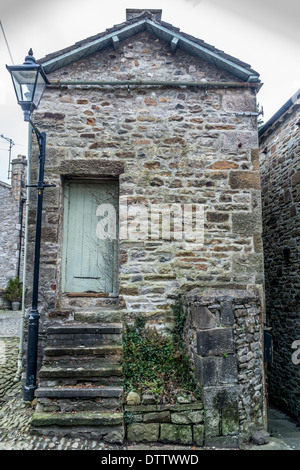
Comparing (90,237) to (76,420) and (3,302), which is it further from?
(3,302)

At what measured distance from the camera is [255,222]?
518 cm

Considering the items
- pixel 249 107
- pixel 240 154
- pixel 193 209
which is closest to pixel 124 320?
pixel 193 209

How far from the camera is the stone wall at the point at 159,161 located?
197 inches

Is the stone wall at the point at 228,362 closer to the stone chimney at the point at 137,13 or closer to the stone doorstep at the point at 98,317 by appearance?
the stone doorstep at the point at 98,317

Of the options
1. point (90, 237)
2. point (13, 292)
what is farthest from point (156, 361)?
point (13, 292)

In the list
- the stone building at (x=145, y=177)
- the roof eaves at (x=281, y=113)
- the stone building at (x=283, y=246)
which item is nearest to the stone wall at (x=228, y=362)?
the stone building at (x=145, y=177)

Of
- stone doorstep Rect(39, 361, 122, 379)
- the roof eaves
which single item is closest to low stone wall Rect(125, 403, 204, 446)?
stone doorstep Rect(39, 361, 122, 379)

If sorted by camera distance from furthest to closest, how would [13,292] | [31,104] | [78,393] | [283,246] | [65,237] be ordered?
[13,292]
[283,246]
[65,237]
[31,104]
[78,393]

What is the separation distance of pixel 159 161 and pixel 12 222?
36.1 ft

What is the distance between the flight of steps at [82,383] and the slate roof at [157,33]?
4.02 metres

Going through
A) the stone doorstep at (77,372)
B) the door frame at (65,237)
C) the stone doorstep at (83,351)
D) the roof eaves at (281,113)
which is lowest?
the stone doorstep at (77,372)

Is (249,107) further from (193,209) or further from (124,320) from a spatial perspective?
(124,320)

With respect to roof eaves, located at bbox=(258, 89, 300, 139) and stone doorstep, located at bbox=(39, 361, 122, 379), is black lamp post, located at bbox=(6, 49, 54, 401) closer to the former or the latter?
stone doorstep, located at bbox=(39, 361, 122, 379)

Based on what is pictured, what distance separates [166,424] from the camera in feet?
11.9
